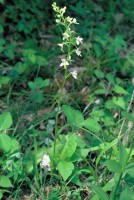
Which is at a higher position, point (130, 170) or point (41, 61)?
point (41, 61)

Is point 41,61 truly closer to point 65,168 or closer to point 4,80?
point 4,80

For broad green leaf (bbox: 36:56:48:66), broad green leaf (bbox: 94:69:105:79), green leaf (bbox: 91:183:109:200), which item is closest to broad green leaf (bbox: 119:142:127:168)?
green leaf (bbox: 91:183:109:200)

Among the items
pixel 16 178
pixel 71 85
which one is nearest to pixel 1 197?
pixel 16 178

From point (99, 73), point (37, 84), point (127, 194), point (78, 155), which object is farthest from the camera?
point (99, 73)

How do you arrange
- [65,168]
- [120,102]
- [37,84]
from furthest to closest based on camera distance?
[37,84] < [120,102] < [65,168]

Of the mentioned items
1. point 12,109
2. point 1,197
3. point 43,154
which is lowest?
point 1,197

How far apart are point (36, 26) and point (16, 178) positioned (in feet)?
5.68

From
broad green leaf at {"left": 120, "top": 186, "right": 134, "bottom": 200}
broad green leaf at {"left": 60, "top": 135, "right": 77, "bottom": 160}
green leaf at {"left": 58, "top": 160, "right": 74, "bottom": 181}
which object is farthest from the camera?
broad green leaf at {"left": 60, "top": 135, "right": 77, "bottom": 160}

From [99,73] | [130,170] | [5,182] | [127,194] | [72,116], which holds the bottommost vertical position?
[5,182]

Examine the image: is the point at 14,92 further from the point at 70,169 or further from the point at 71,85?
the point at 70,169

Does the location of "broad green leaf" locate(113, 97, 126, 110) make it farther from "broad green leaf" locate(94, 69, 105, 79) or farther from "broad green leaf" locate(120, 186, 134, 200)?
"broad green leaf" locate(120, 186, 134, 200)

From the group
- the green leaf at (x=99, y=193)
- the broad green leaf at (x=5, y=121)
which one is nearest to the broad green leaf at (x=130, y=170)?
the green leaf at (x=99, y=193)

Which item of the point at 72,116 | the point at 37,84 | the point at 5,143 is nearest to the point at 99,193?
the point at 72,116

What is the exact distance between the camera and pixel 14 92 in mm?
3033
